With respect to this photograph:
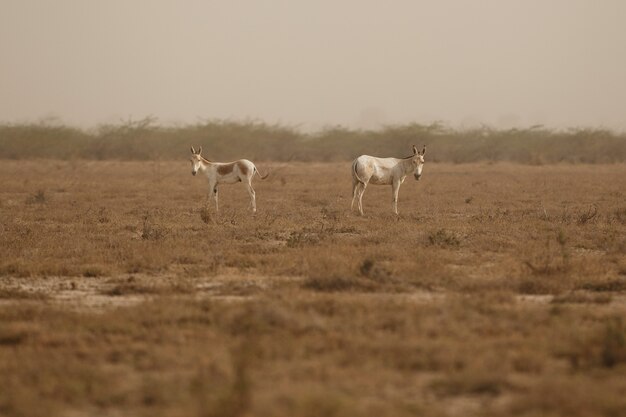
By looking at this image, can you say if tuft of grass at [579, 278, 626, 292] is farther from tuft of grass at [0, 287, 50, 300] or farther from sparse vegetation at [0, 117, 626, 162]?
sparse vegetation at [0, 117, 626, 162]

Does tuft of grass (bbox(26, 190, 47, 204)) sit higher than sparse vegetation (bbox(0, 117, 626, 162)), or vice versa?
sparse vegetation (bbox(0, 117, 626, 162))

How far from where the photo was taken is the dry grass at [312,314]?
6.29 m

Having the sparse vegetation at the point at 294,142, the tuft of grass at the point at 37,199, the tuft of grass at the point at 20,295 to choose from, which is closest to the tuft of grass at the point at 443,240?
the tuft of grass at the point at 20,295

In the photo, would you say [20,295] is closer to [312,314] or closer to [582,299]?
[312,314]

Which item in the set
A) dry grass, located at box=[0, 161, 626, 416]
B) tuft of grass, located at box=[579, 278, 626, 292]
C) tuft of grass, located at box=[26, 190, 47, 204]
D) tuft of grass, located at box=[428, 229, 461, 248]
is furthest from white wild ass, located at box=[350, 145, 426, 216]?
tuft of grass, located at box=[579, 278, 626, 292]

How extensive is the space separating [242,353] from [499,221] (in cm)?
1134

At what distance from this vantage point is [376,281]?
1047 cm

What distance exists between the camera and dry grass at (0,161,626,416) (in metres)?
6.29

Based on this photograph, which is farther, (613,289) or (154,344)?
(613,289)

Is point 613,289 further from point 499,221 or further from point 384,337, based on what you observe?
point 499,221

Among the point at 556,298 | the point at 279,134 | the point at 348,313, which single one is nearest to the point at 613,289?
the point at 556,298

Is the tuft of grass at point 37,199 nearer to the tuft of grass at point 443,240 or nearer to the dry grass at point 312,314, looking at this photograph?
the dry grass at point 312,314

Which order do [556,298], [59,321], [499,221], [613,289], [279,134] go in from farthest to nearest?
[279,134], [499,221], [613,289], [556,298], [59,321]

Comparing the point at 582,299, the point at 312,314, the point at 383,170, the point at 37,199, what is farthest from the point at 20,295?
A: the point at 37,199
